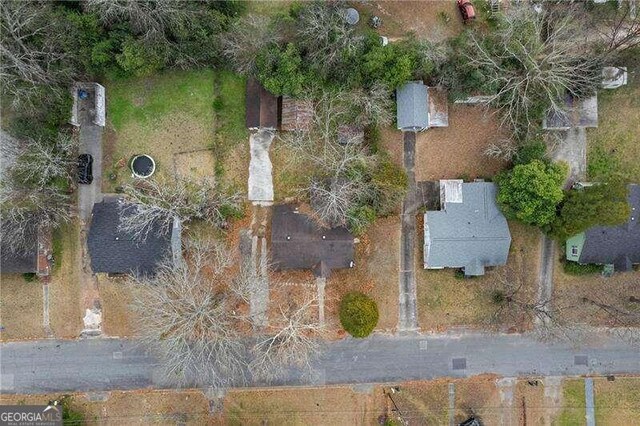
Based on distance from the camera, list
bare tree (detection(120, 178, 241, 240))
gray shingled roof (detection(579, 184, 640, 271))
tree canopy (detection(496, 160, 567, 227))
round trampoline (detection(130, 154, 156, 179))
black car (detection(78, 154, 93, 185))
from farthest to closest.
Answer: round trampoline (detection(130, 154, 156, 179)) → black car (detection(78, 154, 93, 185)) → gray shingled roof (detection(579, 184, 640, 271)) → bare tree (detection(120, 178, 241, 240)) → tree canopy (detection(496, 160, 567, 227))

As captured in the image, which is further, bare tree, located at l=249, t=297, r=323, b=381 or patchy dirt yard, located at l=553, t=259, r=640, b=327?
patchy dirt yard, located at l=553, t=259, r=640, b=327

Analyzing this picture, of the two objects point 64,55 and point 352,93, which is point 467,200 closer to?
point 352,93

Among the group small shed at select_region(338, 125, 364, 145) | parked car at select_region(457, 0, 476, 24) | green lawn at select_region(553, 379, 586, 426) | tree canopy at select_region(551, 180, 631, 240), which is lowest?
green lawn at select_region(553, 379, 586, 426)

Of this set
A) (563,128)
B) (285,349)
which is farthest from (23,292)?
(563,128)

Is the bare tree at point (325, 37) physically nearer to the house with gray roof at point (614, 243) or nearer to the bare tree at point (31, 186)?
the bare tree at point (31, 186)

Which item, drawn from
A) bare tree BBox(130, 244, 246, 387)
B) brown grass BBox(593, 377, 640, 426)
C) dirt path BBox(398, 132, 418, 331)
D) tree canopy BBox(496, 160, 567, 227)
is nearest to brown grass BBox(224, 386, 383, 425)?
bare tree BBox(130, 244, 246, 387)

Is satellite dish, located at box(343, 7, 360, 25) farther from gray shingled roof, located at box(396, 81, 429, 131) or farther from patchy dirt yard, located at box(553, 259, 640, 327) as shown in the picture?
patchy dirt yard, located at box(553, 259, 640, 327)

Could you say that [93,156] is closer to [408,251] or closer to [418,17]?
[408,251]
